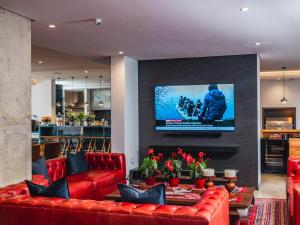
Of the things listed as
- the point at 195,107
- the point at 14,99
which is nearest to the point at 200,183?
the point at 14,99

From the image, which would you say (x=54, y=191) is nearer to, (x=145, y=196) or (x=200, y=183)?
(x=145, y=196)

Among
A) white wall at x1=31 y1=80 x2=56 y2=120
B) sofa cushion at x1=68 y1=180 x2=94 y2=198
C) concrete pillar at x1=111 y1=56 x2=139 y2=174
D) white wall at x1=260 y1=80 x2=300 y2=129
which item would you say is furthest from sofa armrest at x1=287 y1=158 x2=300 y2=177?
white wall at x1=31 y1=80 x2=56 y2=120

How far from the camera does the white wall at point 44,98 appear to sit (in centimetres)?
1563

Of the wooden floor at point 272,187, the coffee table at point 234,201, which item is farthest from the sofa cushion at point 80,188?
the wooden floor at point 272,187

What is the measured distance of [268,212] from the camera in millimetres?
5855

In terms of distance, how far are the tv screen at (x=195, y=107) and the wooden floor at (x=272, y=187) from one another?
144cm

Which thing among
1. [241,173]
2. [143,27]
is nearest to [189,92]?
[241,173]

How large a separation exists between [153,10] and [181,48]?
2669mm

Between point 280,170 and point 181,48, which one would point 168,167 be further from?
point 280,170

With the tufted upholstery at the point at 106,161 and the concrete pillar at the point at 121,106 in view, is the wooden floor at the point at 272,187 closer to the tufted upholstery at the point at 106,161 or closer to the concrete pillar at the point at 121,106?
the tufted upholstery at the point at 106,161

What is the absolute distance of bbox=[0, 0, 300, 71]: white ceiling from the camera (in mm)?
4492

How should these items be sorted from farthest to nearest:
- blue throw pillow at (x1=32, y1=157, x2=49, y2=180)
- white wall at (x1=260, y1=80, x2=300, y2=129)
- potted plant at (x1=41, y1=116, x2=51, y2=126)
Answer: potted plant at (x1=41, y1=116, x2=51, y2=126), white wall at (x1=260, y1=80, x2=300, y2=129), blue throw pillow at (x1=32, y1=157, x2=49, y2=180)

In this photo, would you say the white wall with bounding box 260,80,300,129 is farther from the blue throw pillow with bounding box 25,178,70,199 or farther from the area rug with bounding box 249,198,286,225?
the blue throw pillow with bounding box 25,178,70,199

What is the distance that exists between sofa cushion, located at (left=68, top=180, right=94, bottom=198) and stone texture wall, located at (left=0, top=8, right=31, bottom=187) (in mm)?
704
